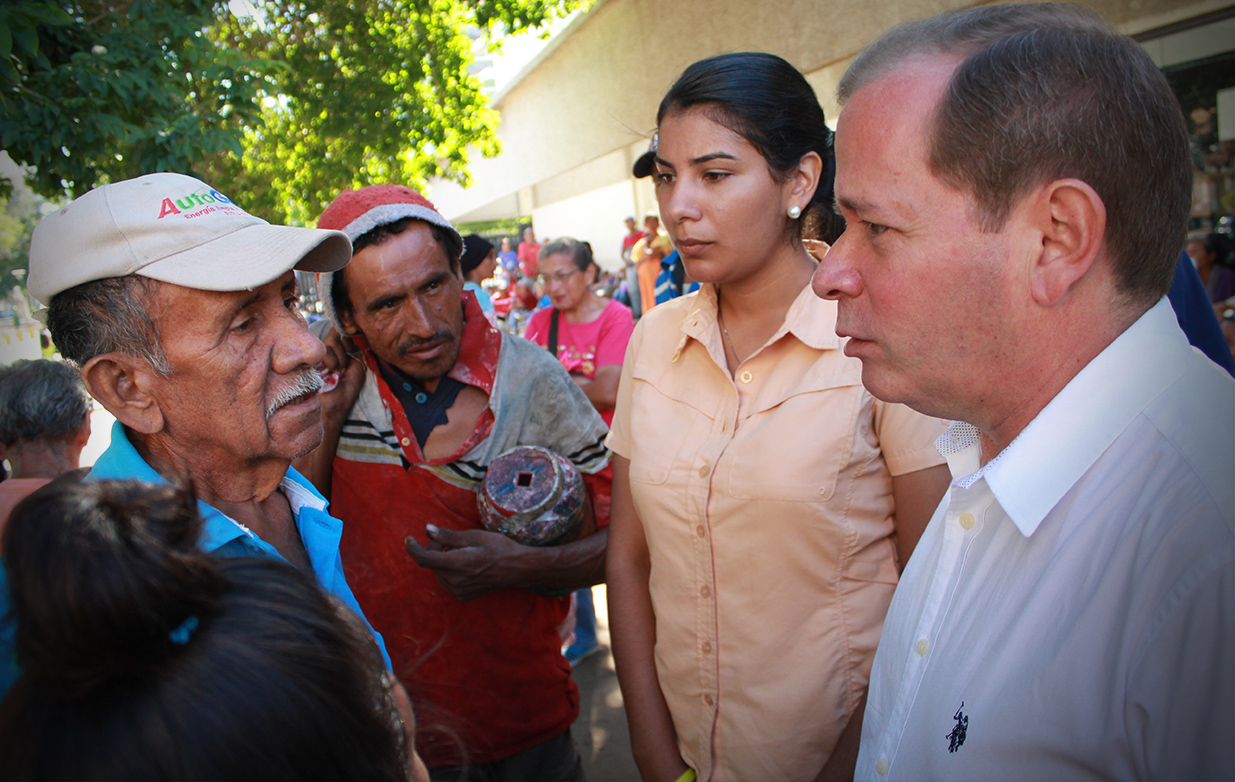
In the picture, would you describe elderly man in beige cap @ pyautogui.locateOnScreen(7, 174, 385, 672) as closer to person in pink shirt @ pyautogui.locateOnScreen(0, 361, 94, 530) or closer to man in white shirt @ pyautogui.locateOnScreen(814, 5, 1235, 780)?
man in white shirt @ pyautogui.locateOnScreen(814, 5, 1235, 780)

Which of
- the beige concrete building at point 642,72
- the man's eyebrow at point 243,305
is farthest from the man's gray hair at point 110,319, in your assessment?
the beige concrete building at point 642,72

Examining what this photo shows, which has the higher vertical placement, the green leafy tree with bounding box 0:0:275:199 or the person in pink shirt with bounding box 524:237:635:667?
the green leafy tree with bounding box 0:0:275:199

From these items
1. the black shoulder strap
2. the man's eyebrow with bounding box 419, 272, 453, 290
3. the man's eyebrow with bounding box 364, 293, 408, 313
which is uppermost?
the man's eyebrow with bounding box 419, 272, 453, 290

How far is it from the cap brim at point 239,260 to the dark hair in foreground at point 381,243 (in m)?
0.64

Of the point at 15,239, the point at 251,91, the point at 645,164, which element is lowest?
the point at 645,164

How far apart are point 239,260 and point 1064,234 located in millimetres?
1353

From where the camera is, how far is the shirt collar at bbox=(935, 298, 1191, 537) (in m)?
0.97

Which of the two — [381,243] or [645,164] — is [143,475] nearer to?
[381,243]

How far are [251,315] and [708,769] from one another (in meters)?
1.42

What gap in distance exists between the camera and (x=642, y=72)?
12445mm

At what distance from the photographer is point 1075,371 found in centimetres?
107

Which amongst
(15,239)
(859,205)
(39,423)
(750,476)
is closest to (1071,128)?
(859,205)

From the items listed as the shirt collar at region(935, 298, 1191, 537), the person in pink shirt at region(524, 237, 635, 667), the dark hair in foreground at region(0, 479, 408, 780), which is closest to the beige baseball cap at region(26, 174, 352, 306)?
the dark hair in foreground at region(0, 479, 408, 780)

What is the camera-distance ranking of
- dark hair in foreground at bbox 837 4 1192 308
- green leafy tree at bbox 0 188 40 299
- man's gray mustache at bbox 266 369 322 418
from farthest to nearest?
green leafy tree at bbox 0 188 40 299, man's gray mustache at bbox 266 369 322 418, dark hair in foreground at bbox 837 4 1192 308
